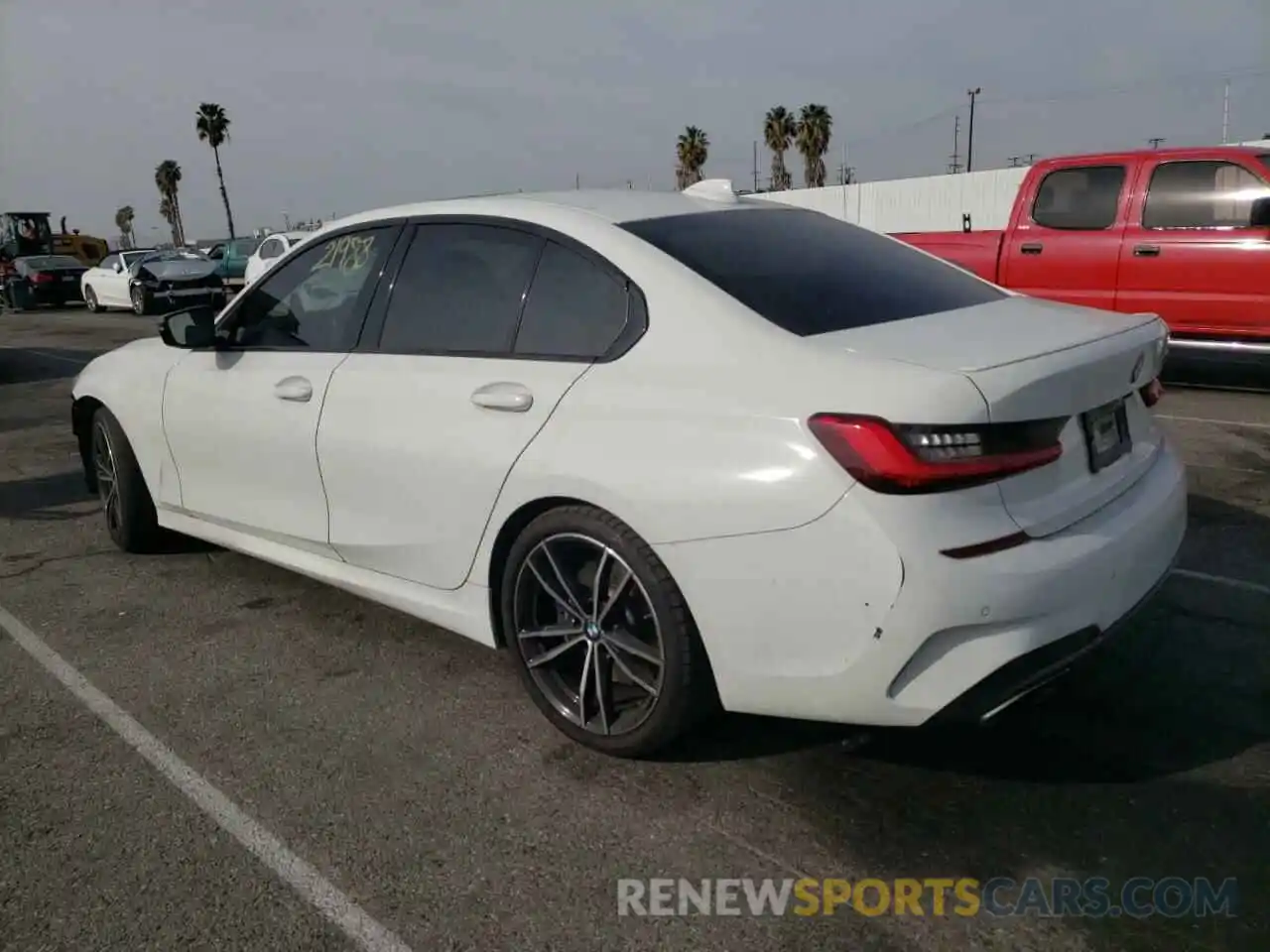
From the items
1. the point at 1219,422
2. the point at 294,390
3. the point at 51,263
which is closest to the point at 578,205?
the point at 294,390

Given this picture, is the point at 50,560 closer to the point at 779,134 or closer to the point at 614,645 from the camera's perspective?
the point at 614,645

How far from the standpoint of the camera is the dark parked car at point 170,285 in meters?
23.8

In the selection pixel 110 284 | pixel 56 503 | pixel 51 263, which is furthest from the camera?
pixel 51 263

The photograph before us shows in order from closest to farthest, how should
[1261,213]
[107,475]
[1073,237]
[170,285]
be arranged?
[107,475]
[1261,213]
[1073,237]
[170,285]

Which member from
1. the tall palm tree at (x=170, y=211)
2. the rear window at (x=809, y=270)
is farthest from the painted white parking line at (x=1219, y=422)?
the tall palm tree at (x=170, y=211)

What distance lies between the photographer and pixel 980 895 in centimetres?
241

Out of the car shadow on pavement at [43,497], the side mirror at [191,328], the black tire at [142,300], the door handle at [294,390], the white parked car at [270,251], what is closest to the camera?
the door handle at [294,390]

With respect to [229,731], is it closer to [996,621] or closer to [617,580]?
[617,580]

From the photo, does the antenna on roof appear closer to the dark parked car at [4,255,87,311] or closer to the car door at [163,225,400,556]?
the car door at [163,225,400,556]

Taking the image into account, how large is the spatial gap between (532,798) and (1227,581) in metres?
2.97

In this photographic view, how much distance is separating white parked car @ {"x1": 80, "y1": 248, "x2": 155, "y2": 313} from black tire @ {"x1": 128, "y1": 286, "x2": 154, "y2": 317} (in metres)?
0.44

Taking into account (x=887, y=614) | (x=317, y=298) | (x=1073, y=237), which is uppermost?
(x=317, y=298)

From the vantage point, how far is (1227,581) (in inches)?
165

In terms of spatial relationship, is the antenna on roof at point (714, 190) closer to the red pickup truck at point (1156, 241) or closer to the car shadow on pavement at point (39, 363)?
→ the red pickup truck at point (1156, 241)
